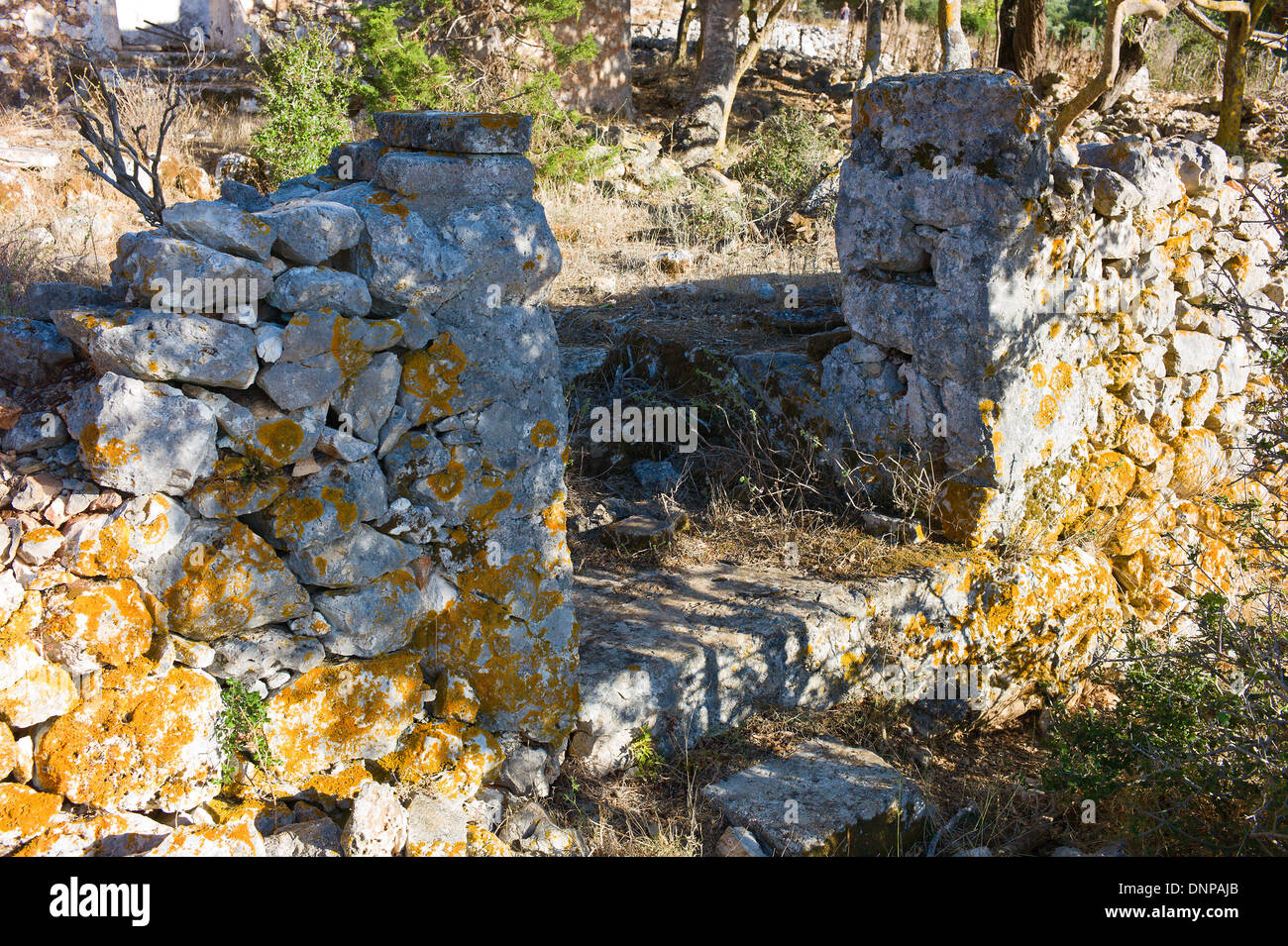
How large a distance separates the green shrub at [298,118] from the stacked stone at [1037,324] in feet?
18.4

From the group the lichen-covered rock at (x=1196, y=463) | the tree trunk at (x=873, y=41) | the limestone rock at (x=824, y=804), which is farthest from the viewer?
the tree trunk at (x=873, y=41)

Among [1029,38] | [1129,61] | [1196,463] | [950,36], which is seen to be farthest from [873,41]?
[1196,463]

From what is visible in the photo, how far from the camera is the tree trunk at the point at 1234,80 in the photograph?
827cm

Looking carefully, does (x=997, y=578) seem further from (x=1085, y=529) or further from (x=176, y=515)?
(x=176, y=515)

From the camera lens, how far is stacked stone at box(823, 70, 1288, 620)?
440cm

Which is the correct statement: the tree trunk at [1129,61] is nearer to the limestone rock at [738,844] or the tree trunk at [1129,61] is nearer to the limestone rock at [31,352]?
the limestone rock at [738,844]

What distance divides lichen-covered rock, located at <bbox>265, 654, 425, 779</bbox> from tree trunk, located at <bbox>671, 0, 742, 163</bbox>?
11.8 m

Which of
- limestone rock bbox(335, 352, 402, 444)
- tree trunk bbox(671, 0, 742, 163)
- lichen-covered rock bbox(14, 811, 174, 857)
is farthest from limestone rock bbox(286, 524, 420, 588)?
tree trunk bbox(671, 0, 742, 163)

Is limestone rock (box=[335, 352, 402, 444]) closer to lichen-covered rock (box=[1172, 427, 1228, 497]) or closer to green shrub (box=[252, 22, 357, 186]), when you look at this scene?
lichen-covered rock (box=[1172, 427, 1228, 497])

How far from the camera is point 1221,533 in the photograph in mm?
5609

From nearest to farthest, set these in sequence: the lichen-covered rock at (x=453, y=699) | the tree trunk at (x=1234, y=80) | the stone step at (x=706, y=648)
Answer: the lichen-covered rock at (x=453, y=699), the stone step at (x=706, y=648), the tree trunk at (x=1234, y=80)

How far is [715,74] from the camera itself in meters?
13.8

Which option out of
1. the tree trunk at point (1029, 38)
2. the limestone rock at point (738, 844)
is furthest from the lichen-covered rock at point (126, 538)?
the tree trunk at point (1029, 38)

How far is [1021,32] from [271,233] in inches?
506
